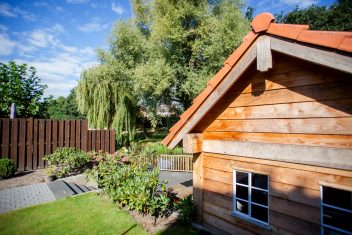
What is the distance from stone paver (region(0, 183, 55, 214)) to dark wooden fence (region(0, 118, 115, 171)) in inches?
148

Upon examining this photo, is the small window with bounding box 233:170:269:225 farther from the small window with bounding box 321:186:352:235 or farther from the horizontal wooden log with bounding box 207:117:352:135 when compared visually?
the small window with bounding box 321:186:352:235

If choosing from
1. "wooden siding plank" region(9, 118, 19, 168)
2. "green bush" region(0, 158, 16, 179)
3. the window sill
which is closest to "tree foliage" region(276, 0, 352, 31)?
the window sill

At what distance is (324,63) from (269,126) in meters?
1.62

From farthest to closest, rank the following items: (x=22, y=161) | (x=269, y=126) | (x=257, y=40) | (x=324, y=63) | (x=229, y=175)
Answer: (x=22, y=161)
(x=229, y=175)
(x=269, y=126)
(x=257, y=40)
(x=324, y=63)

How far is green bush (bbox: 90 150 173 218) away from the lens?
6.82m

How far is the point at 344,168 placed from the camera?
3.28 meters

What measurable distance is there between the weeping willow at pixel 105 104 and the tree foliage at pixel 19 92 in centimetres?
344

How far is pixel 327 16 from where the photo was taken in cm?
2728

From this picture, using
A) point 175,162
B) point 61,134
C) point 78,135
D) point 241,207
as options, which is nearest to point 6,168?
point 61,134

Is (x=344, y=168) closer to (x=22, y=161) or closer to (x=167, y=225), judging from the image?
(x=167, y=225)

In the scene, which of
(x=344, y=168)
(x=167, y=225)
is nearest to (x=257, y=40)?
(x=344, y=168)

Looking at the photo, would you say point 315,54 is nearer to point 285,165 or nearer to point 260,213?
point 285,165

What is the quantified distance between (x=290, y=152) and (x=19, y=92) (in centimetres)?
2070

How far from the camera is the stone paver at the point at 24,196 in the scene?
772cm
